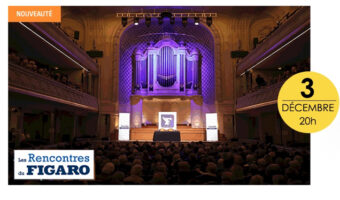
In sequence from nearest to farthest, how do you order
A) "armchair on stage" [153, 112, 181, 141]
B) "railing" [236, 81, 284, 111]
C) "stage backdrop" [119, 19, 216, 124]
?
"railing" [236, 81, 284, 111]
"armchair on stage" [153, 112, 181, 141]
"stage backdrop" [119, 19, 216, 124]

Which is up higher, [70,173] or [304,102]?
[304,102]

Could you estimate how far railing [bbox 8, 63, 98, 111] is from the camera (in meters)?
8.43

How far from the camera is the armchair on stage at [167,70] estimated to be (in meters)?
17.9

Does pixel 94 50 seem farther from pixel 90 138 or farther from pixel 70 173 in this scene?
pixel 70 173

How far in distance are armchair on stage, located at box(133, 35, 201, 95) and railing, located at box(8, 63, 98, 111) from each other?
4.45 m

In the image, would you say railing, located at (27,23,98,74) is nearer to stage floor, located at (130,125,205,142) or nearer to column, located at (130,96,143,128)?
column, located at (130,96,143,128)

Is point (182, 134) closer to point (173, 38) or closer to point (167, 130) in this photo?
point (167, 130)

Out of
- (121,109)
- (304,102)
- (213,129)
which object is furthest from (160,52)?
(304,102)

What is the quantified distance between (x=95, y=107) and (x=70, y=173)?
42.8 feet

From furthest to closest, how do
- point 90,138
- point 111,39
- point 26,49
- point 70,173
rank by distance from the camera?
point 111,39 < point 90,138 < point 26,49 < point 70,173

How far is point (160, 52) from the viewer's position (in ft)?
59.7

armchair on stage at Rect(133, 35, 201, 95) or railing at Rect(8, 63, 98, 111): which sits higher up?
armchair on stage at Rect(133, 35, 201, 95)

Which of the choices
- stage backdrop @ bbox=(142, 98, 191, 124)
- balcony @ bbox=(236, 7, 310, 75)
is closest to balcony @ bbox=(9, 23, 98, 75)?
stage backdrop @ bbox=(142, 98, 191, 124)

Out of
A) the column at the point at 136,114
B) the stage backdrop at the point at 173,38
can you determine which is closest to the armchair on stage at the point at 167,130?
the column at the point at 136,114
